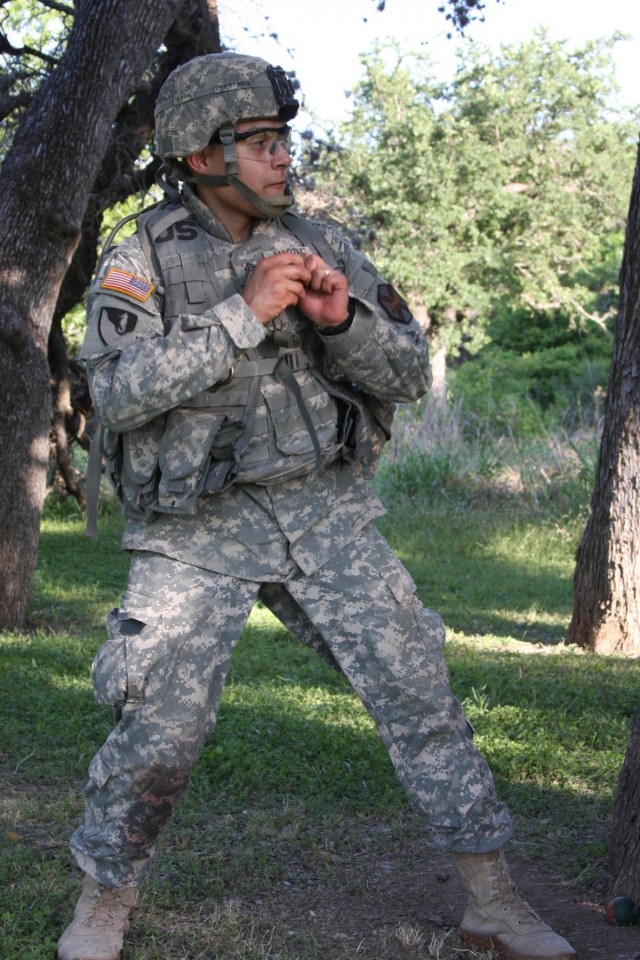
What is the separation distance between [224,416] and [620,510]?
3831mm

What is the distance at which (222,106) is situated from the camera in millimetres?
2938

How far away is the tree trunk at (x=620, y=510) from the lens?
6164mm

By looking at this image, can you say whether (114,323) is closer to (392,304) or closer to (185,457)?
(185,457)

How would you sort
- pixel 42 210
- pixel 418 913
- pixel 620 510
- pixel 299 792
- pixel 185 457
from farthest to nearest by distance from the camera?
pixel 42 210 < pixel 620 510 < pixel 299 792 < pixel 418 913 < pixel 185 457

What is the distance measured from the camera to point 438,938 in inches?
123

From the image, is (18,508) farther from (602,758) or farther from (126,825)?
(126,825)

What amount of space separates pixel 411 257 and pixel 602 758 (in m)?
21.1

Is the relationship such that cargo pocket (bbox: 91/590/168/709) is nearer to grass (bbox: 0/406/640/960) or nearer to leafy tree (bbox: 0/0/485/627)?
grass (bbox: 0/406/640/960)

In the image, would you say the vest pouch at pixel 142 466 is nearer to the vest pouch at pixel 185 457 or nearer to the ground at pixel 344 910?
the vest pouch at pixel 185 457

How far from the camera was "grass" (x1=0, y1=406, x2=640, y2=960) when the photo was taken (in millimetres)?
3289

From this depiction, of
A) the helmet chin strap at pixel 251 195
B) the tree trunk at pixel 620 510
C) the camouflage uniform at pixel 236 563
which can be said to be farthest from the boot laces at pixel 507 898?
the tree trunk at pixel 620 510

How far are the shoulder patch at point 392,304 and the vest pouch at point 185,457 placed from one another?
20.1 inches

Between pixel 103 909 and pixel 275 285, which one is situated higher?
pixel 275 285

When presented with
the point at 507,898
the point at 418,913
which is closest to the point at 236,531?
the point at 507,898
